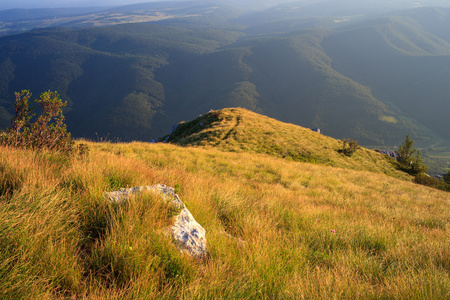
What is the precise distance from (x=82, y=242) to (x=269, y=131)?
25768mm

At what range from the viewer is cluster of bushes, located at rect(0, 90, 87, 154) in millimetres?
5378

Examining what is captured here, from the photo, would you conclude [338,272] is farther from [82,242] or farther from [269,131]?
[269,131]

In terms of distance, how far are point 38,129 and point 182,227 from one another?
5.51 meters

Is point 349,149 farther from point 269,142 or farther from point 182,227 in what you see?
point 182,227

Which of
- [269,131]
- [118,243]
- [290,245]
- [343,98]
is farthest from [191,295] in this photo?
[343,98]

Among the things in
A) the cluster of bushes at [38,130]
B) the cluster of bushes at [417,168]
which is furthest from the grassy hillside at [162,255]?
the cluster of bushes at [417,168]

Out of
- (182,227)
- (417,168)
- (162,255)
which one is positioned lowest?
(417,168)

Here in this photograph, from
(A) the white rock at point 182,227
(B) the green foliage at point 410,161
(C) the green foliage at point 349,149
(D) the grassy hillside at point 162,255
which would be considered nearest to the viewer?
(D) the grassy hillside at point 162,255

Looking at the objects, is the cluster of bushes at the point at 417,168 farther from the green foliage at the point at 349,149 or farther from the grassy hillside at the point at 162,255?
the grassy hillside at the point at 162,255

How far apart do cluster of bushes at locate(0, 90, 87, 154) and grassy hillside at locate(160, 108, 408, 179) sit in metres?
13.3

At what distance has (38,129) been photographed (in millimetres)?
5867

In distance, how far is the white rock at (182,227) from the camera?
249 cm

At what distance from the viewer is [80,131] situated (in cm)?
18062

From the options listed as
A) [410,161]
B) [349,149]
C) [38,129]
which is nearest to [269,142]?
[349,149]
